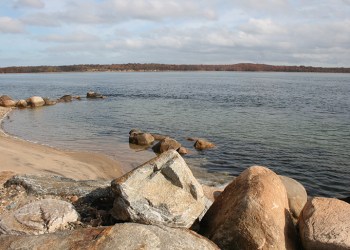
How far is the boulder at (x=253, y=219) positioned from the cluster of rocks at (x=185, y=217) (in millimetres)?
17

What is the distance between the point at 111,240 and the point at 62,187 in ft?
15.6

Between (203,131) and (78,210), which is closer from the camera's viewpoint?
(78,210)

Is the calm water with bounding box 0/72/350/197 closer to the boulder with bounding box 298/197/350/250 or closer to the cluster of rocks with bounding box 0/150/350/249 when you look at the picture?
the boulder with bounding box 298/197/350/250

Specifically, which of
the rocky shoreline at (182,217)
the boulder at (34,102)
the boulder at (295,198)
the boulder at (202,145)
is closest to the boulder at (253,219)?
the rocky shoreline at (182,217)

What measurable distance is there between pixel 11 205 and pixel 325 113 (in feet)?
113

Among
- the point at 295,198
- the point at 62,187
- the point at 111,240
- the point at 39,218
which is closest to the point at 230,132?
the point at 295,198

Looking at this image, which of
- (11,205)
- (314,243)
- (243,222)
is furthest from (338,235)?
(11,205)

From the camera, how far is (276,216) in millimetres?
6941

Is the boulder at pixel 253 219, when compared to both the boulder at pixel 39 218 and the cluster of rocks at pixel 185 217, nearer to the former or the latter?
the cluster of rocks at pixel 185 217

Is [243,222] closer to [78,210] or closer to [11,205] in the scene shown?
[78,210]

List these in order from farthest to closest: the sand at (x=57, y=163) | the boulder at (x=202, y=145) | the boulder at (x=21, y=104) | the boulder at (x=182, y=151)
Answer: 1. the boulder at (x=21, y=104)
2. the boulder at (x=202, y=145)
3. the boulder at (x=182, y=151)
4. the sand at (x=57, y=163)

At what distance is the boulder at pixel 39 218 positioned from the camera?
6887 mm

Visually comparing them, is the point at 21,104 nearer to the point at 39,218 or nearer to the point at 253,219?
the point at 39,218

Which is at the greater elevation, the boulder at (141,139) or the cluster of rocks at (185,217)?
the cluster of rocks at (185,217)
